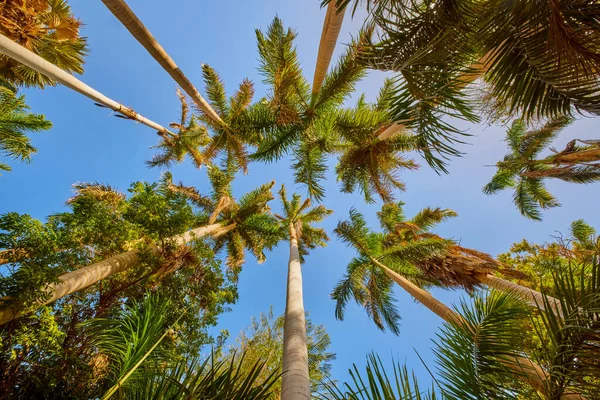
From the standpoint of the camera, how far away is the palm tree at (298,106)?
728 centimetres

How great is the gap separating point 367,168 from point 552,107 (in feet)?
23.0

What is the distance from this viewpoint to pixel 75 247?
4.69 m

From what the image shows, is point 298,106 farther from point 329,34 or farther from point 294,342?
point 294,342

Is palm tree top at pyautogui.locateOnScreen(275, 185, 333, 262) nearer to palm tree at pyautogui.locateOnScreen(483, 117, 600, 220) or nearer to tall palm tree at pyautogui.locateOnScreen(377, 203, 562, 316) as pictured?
tall palm tree at pyautogui.locateOnScreen(377, 203, 562, 316)

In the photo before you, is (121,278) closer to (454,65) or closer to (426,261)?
(454,65)

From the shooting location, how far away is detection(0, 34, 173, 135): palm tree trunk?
388 cm

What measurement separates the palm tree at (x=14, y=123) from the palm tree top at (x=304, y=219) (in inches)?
394

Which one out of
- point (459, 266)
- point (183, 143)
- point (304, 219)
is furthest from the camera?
point (304, 219)

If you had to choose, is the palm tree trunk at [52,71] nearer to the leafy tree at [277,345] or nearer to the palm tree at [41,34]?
the palm tree at [41,34]

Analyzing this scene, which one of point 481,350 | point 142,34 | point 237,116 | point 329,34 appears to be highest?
point 237,116

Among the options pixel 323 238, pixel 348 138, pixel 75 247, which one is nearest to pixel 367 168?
pixel 348 138

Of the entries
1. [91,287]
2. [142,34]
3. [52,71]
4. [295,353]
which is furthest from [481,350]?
[52,71]

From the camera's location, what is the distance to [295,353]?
4098 millimetres

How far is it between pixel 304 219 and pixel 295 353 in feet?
35.9
